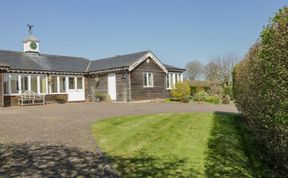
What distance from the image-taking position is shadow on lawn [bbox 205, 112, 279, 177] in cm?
604

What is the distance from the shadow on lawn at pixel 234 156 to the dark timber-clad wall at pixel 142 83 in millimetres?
17775

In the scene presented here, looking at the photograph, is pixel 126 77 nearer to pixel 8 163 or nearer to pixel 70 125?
pixel 70 125

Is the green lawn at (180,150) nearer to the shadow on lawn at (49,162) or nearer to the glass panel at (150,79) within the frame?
the shadow on lawn at (49,162)

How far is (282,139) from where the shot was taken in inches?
207

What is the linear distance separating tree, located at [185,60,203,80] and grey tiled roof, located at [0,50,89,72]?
39.3 metres

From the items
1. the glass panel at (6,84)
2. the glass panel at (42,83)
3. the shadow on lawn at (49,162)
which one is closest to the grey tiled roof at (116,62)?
the glass panel at (42,83)

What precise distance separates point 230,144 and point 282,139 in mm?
3007

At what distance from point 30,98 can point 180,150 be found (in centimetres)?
2105

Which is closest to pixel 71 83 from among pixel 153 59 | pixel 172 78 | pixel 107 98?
pixel 107 98

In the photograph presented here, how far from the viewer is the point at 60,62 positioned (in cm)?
3069

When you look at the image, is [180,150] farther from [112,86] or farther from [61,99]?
[61,99]

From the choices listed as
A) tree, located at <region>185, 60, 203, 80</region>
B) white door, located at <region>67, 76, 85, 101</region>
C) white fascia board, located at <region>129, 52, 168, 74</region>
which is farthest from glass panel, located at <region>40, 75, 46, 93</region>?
tree, located at <region>185, 60, 203, 80</region>

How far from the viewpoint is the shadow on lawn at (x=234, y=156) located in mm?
6035

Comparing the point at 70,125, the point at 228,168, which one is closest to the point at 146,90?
the point at 70,125
